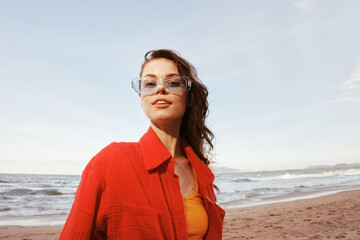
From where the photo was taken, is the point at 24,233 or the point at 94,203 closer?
the point at 94,203

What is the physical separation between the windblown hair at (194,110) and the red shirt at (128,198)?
1.94 feet

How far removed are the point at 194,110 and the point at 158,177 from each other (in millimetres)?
786

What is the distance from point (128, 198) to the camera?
3.70ft

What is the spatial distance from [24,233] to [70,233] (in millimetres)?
6712

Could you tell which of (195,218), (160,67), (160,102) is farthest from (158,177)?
(160,67)

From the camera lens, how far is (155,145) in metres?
1.48

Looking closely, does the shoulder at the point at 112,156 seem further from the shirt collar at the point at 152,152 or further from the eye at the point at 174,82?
the eye at the point at 174,82

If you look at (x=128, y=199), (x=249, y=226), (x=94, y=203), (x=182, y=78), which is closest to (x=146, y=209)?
(x=128, y=199)

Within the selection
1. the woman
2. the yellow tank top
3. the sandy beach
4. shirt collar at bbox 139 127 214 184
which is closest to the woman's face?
the woman

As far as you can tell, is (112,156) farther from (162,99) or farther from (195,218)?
(195,218)

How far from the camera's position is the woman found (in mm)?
1069

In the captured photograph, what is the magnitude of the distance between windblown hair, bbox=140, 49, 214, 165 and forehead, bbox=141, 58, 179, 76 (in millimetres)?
36

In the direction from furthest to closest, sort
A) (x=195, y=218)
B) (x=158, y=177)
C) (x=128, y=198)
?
(x=195, y=218) → (x=158, y=177) → (x=128, y=198)

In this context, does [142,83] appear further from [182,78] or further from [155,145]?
[155,145]
